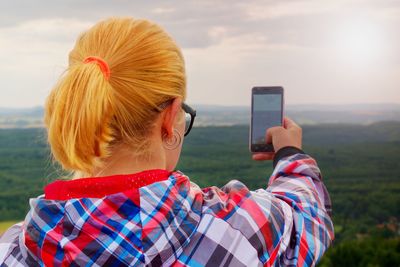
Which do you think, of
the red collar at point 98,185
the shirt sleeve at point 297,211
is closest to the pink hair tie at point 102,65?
the red collar at point 98,185

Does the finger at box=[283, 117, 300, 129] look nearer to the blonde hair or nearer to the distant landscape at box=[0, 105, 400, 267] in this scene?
the blonde hair

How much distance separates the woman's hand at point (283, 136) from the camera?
3.45ft

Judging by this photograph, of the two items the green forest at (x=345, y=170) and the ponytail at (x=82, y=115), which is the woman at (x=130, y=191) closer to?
the ponytail at (x=82, y=115)

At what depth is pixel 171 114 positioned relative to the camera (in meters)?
0.84

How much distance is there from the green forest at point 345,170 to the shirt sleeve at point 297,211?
2411 millimetres

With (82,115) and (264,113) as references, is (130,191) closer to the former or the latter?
(82,115)

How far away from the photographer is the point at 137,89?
0.81 metres

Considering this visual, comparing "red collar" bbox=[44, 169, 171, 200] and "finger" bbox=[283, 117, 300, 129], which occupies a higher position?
"finger" bbox=[283, 117, 300, 129]

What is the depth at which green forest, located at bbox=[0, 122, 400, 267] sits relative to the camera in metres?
3.40

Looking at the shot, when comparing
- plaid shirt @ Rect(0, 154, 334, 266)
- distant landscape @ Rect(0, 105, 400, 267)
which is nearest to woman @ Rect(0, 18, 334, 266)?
plaid shirt @ Rect(0, 154, 334, 266)

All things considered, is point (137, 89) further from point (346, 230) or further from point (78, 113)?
point (346, 230)

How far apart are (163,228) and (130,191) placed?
2.6 inches

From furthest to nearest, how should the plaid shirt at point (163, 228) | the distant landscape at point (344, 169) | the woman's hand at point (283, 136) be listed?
Result: the distant landscape at point (344, 169) → the woman's hand at point (283, 136) → the plaid shirt at point (163, 228)

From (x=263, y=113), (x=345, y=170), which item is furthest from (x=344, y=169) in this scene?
(x=263, y=113)
